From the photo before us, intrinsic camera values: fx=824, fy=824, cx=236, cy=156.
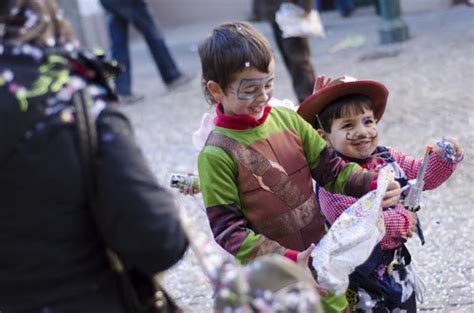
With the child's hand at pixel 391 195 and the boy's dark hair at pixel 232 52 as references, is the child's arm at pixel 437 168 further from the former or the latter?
the boy's dark hair at pixel 232 52

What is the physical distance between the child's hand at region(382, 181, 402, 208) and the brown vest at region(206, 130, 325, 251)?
0.26 meters

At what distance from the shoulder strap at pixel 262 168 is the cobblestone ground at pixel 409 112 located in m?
0.59

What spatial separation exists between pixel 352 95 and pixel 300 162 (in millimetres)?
451

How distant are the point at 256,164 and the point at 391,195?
446mm

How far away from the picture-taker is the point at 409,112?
6.82m

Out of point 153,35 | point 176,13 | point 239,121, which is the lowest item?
point 176,13

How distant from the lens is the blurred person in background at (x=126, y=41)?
9.45 metres

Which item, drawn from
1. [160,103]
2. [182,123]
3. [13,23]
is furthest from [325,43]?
[13,23]

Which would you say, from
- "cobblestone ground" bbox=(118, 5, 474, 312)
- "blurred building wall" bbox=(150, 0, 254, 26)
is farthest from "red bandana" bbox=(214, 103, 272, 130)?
"blurred building wall" bbox=(150, 0, 254, 26)

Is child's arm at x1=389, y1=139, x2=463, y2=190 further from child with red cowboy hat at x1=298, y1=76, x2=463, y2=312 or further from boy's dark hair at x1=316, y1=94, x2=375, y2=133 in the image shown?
boy's dark hair at x1=316, y1=94, x2=375, y2=133

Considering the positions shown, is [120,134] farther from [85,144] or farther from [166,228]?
[166,228]

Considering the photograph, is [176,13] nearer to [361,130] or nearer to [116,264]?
[361,130]

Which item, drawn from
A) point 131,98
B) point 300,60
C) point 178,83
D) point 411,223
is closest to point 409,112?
point 300,60

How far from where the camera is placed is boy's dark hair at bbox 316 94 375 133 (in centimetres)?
301
